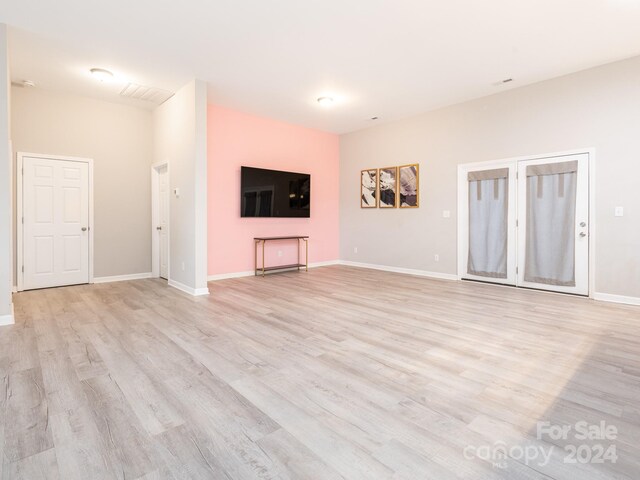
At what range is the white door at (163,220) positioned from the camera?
19.5 ft

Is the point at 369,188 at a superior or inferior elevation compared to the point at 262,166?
inferior

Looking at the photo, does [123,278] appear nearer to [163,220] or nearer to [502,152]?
[163,220]

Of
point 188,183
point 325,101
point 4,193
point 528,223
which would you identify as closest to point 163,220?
point 188,183

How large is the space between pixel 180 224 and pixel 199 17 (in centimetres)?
298

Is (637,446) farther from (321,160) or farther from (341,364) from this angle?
(321,160)

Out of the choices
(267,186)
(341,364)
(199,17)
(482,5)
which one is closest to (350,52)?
(482,5)

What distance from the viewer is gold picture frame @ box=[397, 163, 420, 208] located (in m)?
6.66

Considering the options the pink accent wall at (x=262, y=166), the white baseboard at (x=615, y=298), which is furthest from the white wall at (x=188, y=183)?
the white baseboard at (x=615, y=298)

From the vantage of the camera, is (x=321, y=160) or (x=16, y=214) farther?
(x=321, y=160)

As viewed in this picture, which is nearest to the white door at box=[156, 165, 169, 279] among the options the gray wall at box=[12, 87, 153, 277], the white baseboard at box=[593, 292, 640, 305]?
the gray wall at box=[12, 87, 153, 277]

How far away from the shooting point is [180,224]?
17.6 ft

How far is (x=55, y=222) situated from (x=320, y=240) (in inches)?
196

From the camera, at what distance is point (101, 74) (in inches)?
185

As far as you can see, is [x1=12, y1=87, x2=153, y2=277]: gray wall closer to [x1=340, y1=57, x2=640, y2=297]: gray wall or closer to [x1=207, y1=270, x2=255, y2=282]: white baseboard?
[x1=207, y1=270, x2=255, y2=282]: white baseboard
